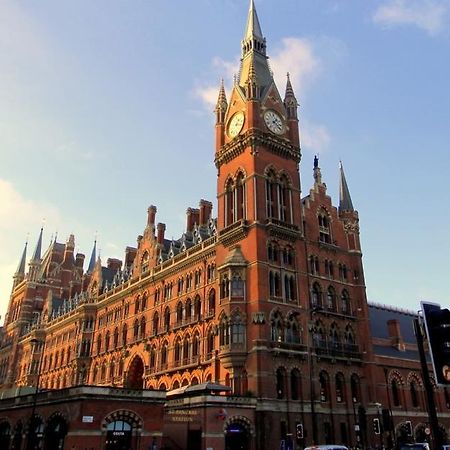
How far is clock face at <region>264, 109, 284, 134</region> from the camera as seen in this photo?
57.9 m

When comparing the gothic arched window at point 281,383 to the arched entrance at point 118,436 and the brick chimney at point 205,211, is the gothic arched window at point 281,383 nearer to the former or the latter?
the arched entrance at point 118,436

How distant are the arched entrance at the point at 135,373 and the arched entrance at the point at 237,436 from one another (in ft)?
86.6

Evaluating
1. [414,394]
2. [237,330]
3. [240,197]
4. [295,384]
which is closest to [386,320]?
[414,394]

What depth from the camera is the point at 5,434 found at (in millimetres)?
51062

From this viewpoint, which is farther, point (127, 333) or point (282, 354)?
point (127, 333)

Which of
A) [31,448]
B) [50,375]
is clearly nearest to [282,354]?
[31,448]

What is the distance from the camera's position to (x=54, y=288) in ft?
382

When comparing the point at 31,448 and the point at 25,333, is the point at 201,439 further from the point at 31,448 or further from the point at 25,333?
the point at 25,333

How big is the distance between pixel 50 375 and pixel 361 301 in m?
61.2

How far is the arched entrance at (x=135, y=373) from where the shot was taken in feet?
223

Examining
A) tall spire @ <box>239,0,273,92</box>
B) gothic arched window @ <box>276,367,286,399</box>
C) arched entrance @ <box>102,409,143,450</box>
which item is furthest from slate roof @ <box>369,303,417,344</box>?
arched entrance @ <box>102,409,143,450</box>

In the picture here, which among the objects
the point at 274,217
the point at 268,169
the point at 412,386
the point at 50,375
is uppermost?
the point at 268,169

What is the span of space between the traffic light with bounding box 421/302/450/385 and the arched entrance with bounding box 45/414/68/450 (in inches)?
1492

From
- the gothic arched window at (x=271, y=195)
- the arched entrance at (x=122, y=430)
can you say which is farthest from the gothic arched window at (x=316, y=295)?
the arched entrance at (x=122, y=430)
